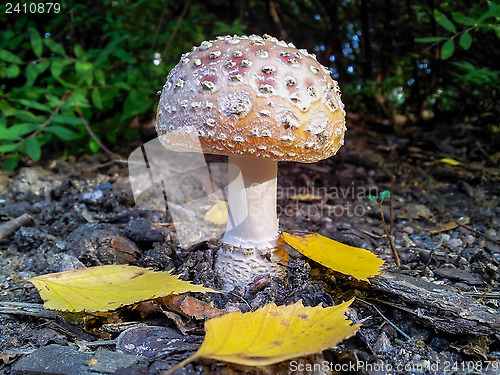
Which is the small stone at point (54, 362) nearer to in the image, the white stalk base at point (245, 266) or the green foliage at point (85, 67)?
the white stalk base at point (245, 266)

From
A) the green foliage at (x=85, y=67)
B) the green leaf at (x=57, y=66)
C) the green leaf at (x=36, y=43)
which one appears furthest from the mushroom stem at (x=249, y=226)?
the green leaf at (x=36, y=43)

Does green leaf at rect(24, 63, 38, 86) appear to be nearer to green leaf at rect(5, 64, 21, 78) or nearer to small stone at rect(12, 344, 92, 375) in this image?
green leaf at rect(5, 64, 21, 78)

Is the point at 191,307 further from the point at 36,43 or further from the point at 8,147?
the point at 36,43

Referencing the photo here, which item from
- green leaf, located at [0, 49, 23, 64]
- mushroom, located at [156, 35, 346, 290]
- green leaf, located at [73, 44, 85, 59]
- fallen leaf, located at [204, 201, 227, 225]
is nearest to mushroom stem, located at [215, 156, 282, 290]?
mushroom, located at [156, 35, 346, 290]

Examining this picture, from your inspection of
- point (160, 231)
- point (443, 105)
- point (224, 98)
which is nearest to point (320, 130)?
point (224, 98)

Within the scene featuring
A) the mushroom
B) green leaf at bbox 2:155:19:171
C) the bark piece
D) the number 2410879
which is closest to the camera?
the bark piece

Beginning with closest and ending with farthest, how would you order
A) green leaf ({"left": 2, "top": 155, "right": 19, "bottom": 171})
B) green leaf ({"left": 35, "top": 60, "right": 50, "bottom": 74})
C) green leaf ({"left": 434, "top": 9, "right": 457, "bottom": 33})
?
1. green leaf ({"left": 434, "top": 9, "right": 457, "bottom": 33})
2. green leaf ({"left": 35, "top": 60, "right": 50, "bottom": 74})
3. green leaf ({"left": 2, "top": 155, "right": 19, "bottom": 171})

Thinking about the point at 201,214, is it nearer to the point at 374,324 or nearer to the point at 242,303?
the point at 242,303
